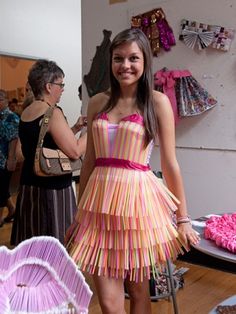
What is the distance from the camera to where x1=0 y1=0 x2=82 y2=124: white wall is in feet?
17.6

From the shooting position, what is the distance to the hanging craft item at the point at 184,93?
280cm

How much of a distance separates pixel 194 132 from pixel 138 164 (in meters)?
1.65

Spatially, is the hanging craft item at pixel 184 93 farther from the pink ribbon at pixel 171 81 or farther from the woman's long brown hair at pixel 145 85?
the woman's long brown hair at pixel 145 85

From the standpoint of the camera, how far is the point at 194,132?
2.90m

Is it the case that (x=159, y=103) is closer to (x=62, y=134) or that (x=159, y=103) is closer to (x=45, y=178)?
(x=62, y=134)

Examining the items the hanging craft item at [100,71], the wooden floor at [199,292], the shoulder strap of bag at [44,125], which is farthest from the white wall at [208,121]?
the shoulder strap of bag at [44,125]

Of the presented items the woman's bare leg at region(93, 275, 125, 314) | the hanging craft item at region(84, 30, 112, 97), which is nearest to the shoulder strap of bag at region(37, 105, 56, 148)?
the woman's bare leg at region(93, 275, 125, 314)

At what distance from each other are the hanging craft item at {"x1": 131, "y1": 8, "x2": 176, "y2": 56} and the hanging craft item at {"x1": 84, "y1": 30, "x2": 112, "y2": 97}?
0.37 meters

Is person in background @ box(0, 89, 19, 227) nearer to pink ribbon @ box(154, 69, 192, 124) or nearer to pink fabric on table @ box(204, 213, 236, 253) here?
pink ribbon @ box(154, 69, 192, 124)

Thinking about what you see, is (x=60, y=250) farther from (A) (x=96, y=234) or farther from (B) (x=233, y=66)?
(B) (x=233, y=66)

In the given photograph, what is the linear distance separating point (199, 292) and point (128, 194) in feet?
5.16

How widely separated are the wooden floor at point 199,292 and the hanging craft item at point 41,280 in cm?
177

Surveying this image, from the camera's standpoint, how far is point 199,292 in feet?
8.43

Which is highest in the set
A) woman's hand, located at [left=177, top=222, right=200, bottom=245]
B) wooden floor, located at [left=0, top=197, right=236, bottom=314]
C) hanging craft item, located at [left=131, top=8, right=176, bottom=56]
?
hanging craft item, located at [left=131, top=8, right=176, bottom=56]
